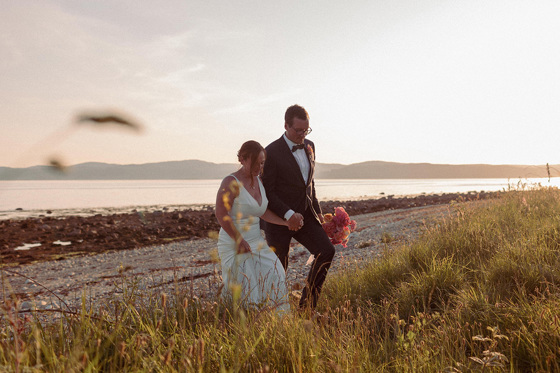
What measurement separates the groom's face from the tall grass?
2.31m

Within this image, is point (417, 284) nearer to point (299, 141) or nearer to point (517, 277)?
point (517, 277)

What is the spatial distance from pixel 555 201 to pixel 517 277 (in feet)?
20.1

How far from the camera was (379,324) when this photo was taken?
464 cm

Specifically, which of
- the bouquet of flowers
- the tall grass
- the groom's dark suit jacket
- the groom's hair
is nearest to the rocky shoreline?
the bouquet of flowers

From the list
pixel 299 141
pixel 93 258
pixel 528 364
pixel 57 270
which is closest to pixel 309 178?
pixel 299 141

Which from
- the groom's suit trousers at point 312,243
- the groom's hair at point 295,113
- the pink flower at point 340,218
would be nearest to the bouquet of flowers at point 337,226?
the pink flower at point 340,218

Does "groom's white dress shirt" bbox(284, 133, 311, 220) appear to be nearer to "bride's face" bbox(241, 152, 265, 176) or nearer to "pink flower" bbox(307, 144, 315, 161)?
"pink flower" bbox(307, 144, 315, 161)

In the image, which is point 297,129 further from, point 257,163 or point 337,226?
point 337,226

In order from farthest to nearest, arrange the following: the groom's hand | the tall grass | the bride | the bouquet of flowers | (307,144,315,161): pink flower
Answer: the bouquet of flowers < (307,144,315,161): pink flower < the groom's hand < the bride < the tall grass

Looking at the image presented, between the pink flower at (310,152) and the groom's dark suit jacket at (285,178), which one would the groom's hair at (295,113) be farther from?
the pink flower at (310,152)

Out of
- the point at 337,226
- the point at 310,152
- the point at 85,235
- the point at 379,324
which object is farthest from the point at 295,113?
the point at 85,235

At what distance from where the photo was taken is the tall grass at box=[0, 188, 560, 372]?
2.48 m

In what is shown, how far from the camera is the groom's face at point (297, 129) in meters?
5.13

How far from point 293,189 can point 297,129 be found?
879 mm
